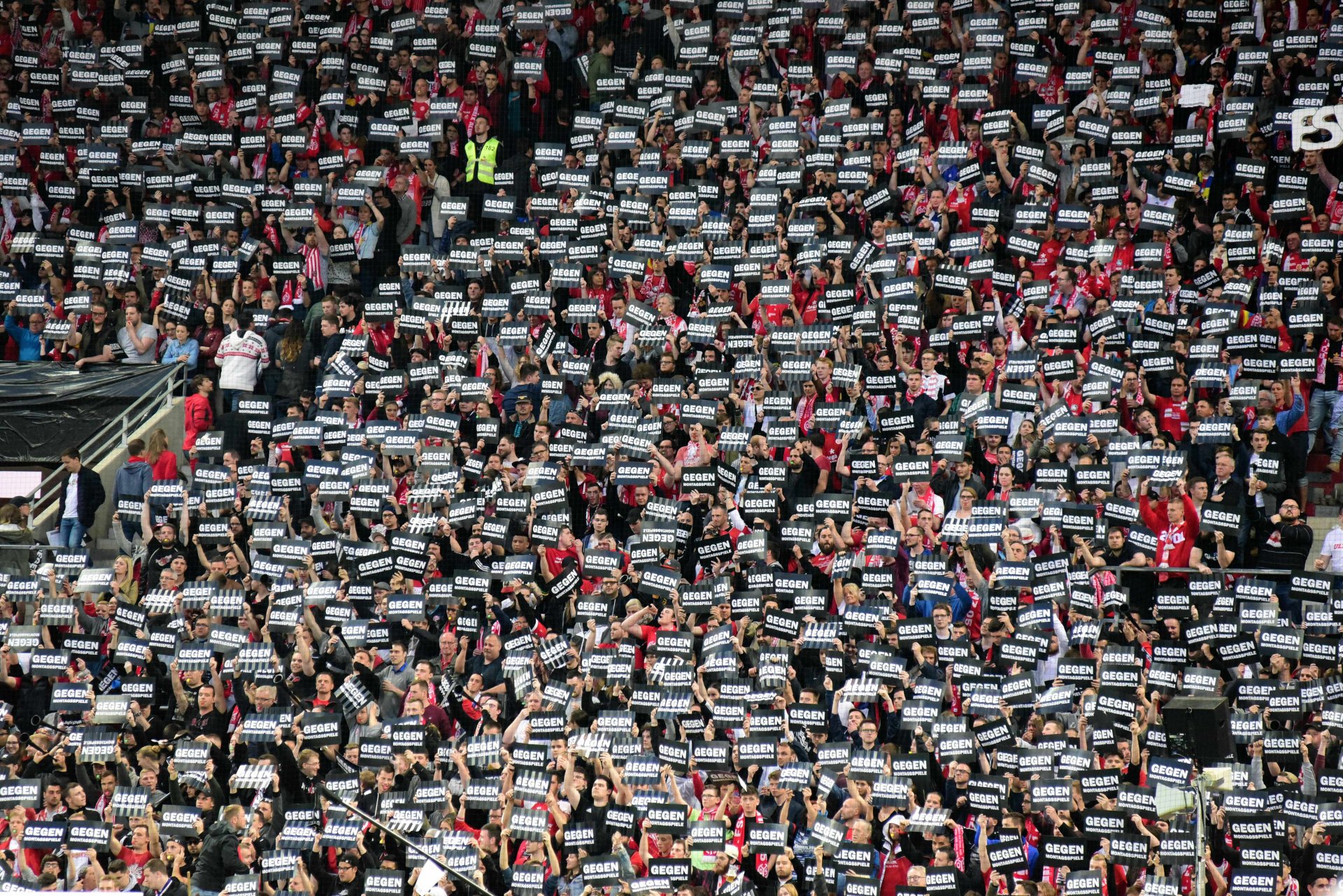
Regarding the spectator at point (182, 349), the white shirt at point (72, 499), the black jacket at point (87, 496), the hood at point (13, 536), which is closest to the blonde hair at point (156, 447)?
the black jacket at point (87, 496)

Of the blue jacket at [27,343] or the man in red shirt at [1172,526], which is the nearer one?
the man in red shirt at [1172,526]

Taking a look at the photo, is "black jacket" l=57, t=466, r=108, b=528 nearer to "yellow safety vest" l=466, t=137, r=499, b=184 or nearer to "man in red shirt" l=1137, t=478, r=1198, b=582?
"yellow safety vest" l=466, t=137, r=499, b=184

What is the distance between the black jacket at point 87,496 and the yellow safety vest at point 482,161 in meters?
4.93

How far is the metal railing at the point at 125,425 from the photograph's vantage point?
21.3 m

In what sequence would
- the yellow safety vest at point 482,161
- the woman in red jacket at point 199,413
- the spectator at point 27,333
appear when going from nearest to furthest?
the woman in red jacket at point 199,413, the spectator at point 27,333, the yellow safety vest at point 482,161

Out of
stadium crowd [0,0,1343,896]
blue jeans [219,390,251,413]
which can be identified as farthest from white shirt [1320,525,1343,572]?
blue jeans [219,390,251,413]

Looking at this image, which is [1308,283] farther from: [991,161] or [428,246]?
[428,246]

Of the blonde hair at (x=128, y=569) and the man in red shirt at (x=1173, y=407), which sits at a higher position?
the man in red shirt at (x=1173, y=407)

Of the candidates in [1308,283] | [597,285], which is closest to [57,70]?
[597,285]

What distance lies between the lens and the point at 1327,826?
1590cm

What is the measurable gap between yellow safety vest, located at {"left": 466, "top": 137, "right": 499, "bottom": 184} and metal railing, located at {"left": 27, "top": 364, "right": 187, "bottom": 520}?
11.4ft

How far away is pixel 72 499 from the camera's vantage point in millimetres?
20156

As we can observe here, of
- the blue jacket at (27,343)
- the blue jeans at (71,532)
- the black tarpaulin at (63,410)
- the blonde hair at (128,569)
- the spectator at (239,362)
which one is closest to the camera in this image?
the blonde hair at (128,569)

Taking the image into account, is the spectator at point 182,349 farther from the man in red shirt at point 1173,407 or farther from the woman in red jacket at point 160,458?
the man in red shirt at point 1173,407
